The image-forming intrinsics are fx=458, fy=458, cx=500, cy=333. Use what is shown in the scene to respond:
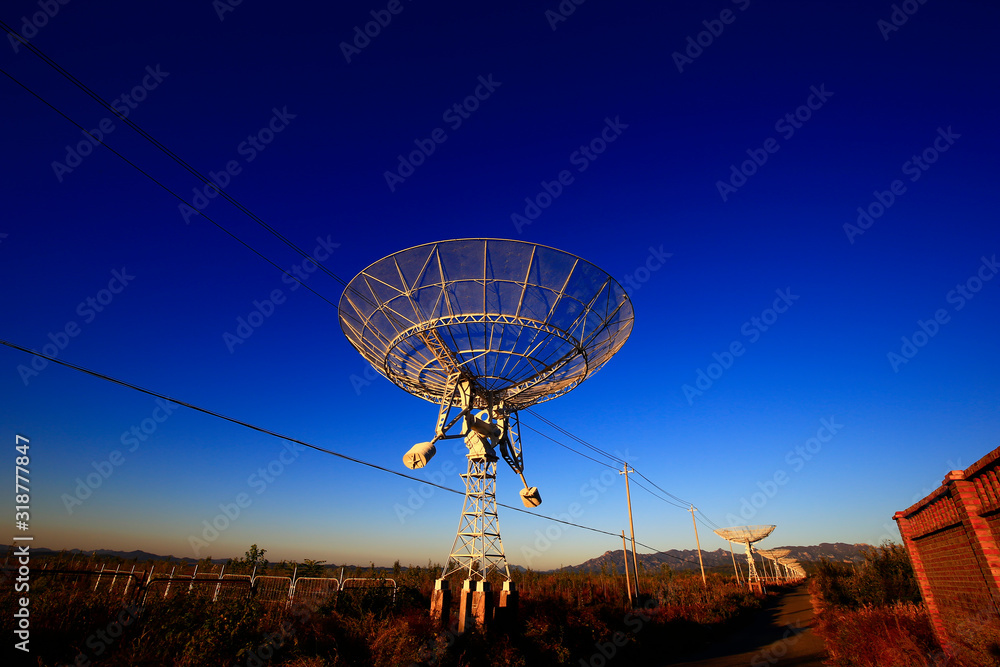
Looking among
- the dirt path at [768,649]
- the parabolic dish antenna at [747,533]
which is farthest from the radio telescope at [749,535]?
the dirt path at [768,649]

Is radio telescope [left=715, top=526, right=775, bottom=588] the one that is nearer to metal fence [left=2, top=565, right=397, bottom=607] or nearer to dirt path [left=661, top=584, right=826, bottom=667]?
dirt path [left=661, top=584, right=826, bottom=667]

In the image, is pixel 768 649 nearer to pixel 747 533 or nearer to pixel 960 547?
pixel 960 547

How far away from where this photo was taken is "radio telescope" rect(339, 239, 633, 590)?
14031 millimetres

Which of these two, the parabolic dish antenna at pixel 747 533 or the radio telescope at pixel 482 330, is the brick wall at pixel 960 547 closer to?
the radio telescope at pixel 482 330

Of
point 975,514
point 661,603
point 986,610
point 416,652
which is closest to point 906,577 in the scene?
point 661,603

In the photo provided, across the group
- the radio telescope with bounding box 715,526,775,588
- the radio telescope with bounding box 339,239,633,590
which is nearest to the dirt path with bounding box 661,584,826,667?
the radio telescope with bounding box 339,239,633,590

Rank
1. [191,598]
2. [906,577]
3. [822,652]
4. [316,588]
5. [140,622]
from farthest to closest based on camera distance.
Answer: [906,577] < [316,588] < [822,652] < [191,598] < [140,622]

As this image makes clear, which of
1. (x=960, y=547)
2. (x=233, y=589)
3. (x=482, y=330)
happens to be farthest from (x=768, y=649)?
(x=233, y=589)

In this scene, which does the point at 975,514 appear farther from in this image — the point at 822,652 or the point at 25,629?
the point at 25,629

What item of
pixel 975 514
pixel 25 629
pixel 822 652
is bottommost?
pixel 822 652

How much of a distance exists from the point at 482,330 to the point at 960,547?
40.4 feet

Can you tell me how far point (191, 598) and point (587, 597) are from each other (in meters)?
19.7

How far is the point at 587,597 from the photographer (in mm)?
24812

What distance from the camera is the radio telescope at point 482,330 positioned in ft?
46.0
